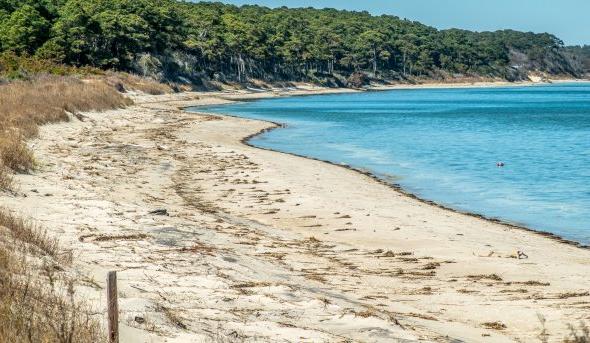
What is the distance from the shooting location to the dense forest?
8281 cm

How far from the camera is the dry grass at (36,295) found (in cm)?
591

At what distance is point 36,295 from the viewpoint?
7141 millimetres

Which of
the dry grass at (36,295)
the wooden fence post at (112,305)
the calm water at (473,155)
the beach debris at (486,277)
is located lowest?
the calm water at (473,155)

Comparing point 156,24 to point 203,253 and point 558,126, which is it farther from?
point 203,253

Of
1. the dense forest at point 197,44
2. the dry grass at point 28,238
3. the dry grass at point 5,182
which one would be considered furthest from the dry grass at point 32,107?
the dense forest at point 197,44

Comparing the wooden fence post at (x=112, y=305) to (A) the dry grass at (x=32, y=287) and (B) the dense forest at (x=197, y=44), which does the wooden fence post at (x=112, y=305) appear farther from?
(B) the dense forest at (x=197, y=44)

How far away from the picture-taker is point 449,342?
26.7 ft

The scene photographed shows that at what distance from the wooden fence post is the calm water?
12665mm

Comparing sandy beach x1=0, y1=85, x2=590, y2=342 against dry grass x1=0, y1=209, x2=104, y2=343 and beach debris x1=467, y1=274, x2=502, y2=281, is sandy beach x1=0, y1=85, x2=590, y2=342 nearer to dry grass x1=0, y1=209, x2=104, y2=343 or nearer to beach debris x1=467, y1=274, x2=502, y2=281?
beach debris x1=467, y1=274, x2=502, y2=281

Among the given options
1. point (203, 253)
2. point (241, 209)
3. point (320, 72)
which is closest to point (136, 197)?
point (241, 209)

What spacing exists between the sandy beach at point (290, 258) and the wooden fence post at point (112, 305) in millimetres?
793

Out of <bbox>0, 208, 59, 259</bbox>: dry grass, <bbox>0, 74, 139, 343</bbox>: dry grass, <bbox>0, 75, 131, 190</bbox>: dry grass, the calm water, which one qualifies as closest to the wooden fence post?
<bbox>0, 74, 139, 343</bbox>: dry grass

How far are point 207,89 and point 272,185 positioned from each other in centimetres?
8470

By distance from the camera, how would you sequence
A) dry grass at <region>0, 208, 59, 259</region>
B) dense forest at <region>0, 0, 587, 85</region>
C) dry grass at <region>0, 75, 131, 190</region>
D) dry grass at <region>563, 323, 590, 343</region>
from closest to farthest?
dry grass at <region>563, 323, 590, 343</region>, dry grass at <region>0, 208, 59, 259</region>, dry grass at <region>0, 75, 131, 190</region>, dense forest at <region>0, 0, 587, 85</region>
